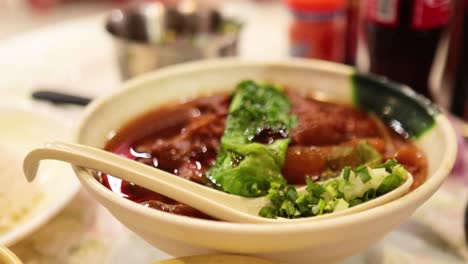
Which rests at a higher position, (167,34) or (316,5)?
(316,5)

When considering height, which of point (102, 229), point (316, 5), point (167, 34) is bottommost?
point (102, 229)

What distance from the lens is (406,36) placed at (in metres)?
1.26

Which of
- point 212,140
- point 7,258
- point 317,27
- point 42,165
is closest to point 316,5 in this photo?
point 317,27

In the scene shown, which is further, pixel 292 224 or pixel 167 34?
pixel 167 34

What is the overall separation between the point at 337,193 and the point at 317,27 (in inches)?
32.6

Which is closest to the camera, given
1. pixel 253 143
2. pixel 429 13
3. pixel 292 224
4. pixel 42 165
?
pixel 292 224

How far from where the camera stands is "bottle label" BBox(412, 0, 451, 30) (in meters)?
1.21

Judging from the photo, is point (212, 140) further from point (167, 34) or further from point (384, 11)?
point (167, 34)

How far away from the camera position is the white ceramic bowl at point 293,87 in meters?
0.65

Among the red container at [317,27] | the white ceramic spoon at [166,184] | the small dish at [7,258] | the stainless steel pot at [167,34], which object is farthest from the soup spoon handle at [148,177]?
the red container at [317,27]

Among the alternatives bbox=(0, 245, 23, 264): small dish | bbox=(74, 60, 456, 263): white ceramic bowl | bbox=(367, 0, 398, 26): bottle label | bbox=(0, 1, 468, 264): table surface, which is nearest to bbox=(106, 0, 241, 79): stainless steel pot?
bbox=(0, 1, 468, 264): table surface

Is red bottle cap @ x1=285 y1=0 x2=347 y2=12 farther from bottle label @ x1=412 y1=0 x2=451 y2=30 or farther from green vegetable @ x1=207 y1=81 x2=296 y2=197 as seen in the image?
green vegetable @ x1=207 y1=81 x2=296 y2=197

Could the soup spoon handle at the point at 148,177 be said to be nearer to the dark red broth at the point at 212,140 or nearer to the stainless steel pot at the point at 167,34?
the dark red broth at the point at 212,140

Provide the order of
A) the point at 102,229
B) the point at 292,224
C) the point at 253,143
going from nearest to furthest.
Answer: the point at 292,224
the point at 253,143
the point at 102,229
